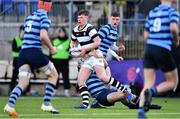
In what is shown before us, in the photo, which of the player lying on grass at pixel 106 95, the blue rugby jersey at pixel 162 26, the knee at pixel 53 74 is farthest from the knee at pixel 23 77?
the blue rugby jersey at pixel 162 26

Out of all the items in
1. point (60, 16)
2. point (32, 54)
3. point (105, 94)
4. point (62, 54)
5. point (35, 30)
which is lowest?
point (62, 54)

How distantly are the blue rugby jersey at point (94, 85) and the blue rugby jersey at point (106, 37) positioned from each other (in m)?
1.01

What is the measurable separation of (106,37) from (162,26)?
5.85 meters

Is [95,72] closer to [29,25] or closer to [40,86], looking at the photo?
[29,25]

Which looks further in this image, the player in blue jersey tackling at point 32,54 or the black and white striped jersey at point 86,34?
the black and white striped jersey at point 86,34

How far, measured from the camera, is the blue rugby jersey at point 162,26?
39.2ft

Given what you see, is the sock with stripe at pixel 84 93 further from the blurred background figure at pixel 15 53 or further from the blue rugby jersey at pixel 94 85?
the blurred background figure at pixel 15 53

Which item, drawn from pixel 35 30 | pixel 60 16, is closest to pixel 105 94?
pixel 35 30

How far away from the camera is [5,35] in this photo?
26.9 m

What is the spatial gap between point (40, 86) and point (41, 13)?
11824 millimetres

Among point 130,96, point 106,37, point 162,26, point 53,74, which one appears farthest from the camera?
point 106,37

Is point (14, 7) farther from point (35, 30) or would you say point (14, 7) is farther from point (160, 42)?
point (160, 42)

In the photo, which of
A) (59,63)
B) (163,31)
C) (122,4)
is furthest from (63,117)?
(122,4)

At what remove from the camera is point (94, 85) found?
1678cm
